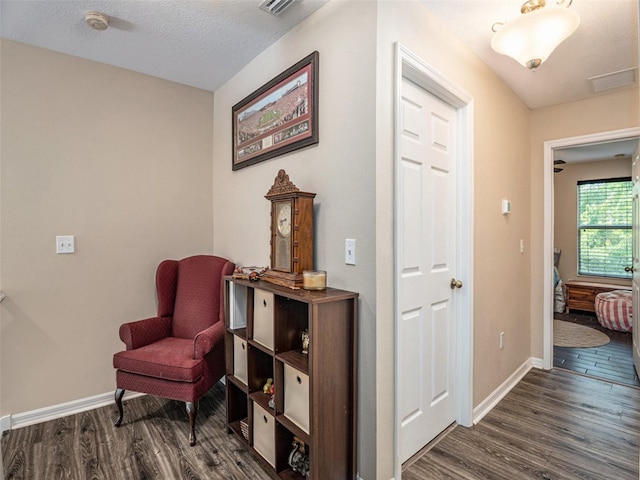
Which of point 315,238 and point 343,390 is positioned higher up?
point 315,238

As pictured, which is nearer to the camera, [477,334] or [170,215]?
[477,334]

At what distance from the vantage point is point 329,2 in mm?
1830

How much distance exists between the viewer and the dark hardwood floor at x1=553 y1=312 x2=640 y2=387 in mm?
2986

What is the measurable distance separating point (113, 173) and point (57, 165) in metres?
0.34

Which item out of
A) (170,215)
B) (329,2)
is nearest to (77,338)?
(170,215)

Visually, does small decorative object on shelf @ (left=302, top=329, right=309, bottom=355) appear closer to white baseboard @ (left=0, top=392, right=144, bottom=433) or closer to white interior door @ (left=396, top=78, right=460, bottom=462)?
white interior door @ (left=396, top=78, right=460, bottom=462)

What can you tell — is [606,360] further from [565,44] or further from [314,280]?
[314,280]

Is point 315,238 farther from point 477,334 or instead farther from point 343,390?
point 477,334

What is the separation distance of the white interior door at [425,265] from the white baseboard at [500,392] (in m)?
0.22

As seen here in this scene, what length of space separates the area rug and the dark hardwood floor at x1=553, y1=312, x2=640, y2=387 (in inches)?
3.7

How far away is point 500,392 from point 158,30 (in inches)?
140

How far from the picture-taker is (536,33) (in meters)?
1.63

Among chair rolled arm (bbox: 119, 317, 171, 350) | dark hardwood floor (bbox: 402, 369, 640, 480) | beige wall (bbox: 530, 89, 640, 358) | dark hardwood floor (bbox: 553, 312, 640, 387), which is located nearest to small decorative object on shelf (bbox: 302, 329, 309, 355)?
dark hardwood floor (bbox: 402, 369, 640, 480)

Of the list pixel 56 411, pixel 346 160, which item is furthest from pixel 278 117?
pixel 56 411
